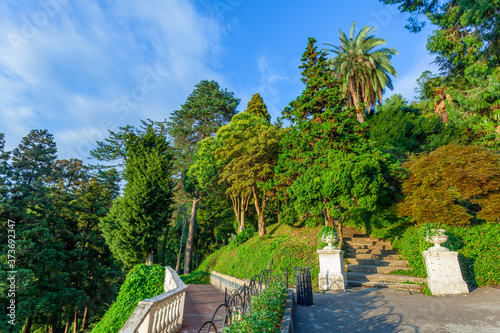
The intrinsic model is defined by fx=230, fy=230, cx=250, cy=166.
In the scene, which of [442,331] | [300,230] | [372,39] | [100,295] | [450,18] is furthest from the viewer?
[372,39]

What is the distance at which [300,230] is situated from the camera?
47.6 feet

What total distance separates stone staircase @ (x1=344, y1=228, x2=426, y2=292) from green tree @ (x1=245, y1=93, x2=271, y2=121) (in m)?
13.6

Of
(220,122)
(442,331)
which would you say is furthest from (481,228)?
(220,122)

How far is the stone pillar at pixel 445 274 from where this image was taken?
6.95 metres

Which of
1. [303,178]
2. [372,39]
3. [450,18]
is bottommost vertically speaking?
[303,178]

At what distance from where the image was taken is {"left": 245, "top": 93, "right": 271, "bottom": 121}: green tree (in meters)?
22.3

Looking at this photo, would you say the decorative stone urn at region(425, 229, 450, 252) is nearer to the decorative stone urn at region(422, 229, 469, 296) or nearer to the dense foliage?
the decorative stone urn at region(422, 229, 469, 296)

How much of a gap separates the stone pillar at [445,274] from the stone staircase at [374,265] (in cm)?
78

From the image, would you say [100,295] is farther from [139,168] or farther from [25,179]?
[139,168]

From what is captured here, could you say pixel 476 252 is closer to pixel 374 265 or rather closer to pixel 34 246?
pixel 374 265

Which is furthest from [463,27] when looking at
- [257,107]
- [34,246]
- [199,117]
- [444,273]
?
[34,246]

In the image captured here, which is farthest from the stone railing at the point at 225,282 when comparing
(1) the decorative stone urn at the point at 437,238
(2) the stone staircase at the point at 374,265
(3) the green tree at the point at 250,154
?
(1) the decorative stone urn at the point at 437,238

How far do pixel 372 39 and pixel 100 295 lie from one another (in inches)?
1291

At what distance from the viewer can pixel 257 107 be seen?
2256cm
